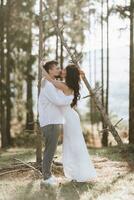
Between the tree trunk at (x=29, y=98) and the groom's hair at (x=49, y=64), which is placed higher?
the groom's hair at (x=49, y=64)

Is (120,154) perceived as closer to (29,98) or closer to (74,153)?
(74,153)

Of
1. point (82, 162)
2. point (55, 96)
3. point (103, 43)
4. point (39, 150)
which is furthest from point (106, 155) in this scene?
point (103, 43)

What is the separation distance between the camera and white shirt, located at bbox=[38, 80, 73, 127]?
986cm

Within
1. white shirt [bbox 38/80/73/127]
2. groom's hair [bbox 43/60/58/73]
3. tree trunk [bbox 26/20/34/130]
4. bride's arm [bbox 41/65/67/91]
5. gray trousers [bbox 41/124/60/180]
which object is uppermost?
groom's hair [bbox 43/60/58/73]

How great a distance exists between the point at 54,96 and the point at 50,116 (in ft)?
1.22

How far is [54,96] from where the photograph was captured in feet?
32.3

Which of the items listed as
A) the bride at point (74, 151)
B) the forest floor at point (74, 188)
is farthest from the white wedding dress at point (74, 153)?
the forest floor at point (74, 188)

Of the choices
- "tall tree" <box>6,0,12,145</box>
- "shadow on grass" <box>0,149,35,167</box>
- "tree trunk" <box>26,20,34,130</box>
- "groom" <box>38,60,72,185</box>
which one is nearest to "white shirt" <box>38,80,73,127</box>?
"groom" <box>38,60,72,185</box>

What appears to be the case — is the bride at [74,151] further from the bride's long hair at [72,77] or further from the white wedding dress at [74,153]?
the bride's long hair at [72,77]

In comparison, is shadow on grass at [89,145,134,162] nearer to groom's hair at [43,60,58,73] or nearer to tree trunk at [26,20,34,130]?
groom's hair at [43,60,58,73]

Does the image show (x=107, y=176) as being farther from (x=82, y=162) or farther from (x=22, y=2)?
(x=22, y=2)

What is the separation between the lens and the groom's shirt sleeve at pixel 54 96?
9859 mm

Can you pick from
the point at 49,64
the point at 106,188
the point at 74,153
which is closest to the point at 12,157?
the point at 74,153

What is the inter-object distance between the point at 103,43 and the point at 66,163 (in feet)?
73.5
